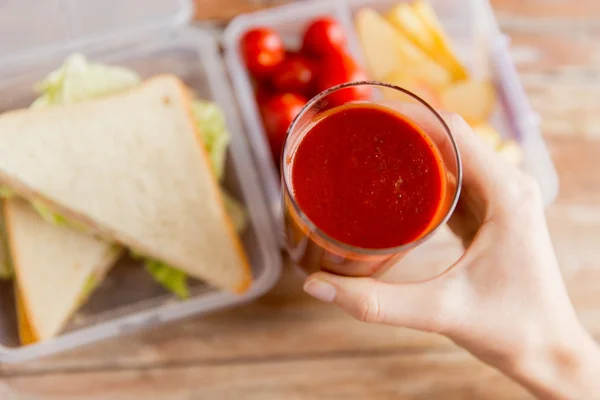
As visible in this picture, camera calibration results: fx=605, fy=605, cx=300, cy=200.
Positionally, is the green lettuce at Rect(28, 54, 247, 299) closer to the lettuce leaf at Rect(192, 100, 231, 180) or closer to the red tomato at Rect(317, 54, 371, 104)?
the lettuce leaf at Rect(192, 100, 231, 180)

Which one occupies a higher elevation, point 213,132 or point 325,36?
point 325,36

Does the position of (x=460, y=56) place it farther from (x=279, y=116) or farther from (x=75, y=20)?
(x=75, y=20)

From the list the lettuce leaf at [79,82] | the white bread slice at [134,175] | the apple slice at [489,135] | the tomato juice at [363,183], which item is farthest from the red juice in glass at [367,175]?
the lettuce leaf at [79,82]

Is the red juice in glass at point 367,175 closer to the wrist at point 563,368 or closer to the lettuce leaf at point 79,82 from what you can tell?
the wrist at point 563,368

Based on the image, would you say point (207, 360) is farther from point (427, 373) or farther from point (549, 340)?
point (549, 340)

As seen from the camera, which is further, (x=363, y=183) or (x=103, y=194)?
(x=103, y=194)

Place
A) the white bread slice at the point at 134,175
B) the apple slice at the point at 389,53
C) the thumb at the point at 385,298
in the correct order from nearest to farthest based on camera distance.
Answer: the thumb at the point at 385,298
the white bread slice at the point at 134,175
the apple slice at the point at 389,53

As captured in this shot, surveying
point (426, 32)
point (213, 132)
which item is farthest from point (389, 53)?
point (213, 132)

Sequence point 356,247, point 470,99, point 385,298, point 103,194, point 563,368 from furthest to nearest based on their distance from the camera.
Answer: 1. point 470,99
2. point 103,194
3. point 563,368
4. point 385,298
5. point 356,247
